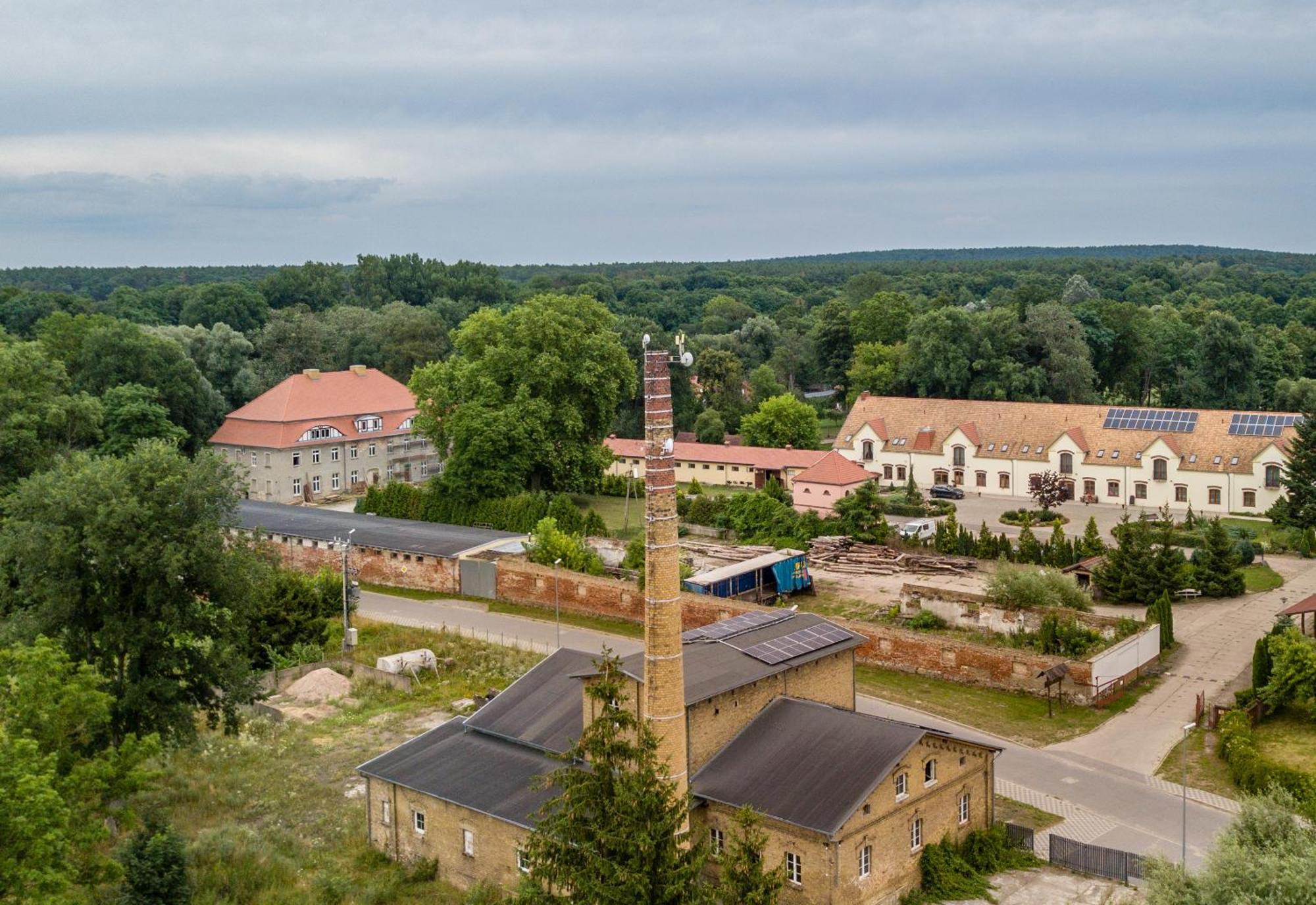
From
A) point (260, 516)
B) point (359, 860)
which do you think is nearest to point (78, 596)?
point (359, 860)

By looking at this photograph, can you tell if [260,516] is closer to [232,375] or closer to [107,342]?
[107,342]

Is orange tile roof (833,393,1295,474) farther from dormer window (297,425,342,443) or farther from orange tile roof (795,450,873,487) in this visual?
dormer window (297,425,342,443)

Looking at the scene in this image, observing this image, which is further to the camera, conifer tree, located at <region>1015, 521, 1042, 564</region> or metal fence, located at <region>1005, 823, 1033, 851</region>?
conifer tree, located at <region>1015, 521, 1042, 564</region>

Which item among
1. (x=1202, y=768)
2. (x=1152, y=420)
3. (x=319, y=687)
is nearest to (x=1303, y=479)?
(x=1152, y=420)

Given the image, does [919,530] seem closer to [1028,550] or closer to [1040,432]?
[1028,550]

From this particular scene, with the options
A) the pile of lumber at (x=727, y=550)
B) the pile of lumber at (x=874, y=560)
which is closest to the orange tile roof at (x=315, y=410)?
the pile of lumber at (x=727, y=550)

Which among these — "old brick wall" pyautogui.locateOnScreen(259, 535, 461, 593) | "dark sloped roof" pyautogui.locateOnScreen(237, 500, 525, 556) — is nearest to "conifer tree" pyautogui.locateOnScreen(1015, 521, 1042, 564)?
"dark sloped roof" pyautogui.locateOnScreen(237, 500, 525, 556)
